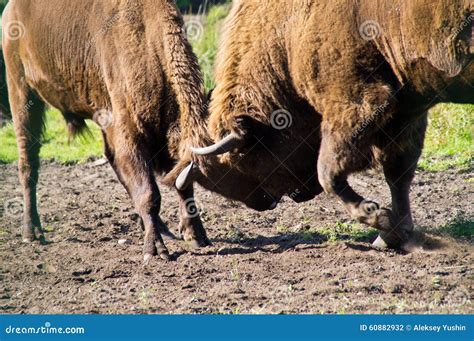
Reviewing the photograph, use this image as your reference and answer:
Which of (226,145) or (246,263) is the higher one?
(226,145)

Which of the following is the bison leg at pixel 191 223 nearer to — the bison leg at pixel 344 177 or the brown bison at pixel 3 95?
the bison leg at pixel 344 177

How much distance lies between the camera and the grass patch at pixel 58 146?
11609 mm

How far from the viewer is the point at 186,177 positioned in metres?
6.79

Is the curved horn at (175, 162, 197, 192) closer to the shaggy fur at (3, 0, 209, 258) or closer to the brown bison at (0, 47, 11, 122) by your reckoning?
the shaggy fur at (3, 0, 209, 258)

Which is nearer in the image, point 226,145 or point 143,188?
point 226,145

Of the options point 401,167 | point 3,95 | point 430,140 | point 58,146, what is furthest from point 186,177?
point 3,95

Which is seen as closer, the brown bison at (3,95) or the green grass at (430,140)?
the green grass at (430,140)

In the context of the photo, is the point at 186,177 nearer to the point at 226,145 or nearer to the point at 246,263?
the point at 226,145

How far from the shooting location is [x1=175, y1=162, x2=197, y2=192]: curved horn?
677 cm

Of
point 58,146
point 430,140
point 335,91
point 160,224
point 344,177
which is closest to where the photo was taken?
point 335,91

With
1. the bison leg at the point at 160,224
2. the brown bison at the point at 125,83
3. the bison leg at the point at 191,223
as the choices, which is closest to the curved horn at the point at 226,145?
the brown bison at the point at 125,83

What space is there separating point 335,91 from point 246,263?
4.86 feet

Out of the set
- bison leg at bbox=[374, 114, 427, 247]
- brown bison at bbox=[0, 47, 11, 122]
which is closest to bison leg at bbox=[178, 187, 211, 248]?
bison leg at bbox=[374, 114, 427, 247]

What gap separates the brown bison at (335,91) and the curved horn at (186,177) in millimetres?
11
